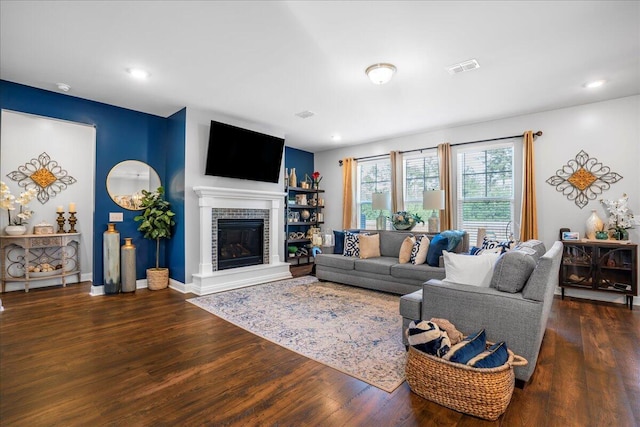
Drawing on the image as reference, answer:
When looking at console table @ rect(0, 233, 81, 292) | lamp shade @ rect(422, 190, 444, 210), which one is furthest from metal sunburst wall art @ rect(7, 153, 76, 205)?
lamp shade @ rect(422, 190, 444, 210)

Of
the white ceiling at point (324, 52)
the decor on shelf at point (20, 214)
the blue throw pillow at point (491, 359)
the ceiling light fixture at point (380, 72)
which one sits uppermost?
the white ceiling at point (324, 52)

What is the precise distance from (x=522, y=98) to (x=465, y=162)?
4.74ft

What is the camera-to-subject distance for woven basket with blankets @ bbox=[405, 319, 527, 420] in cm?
168

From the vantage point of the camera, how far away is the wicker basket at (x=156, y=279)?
15.1 feet

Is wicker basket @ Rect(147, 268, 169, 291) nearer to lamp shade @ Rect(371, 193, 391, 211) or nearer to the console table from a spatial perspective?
the console table

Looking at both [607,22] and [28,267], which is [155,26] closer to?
[607,22]

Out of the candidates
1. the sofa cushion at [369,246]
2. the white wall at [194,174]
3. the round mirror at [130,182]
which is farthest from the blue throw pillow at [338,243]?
the round mirror at [130,182]

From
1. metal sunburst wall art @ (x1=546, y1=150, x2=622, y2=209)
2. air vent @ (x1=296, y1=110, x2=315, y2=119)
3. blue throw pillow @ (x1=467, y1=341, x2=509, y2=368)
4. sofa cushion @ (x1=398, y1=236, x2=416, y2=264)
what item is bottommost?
blue throw pillow @ (x1=467, y1=341, x2=509, y2=368)

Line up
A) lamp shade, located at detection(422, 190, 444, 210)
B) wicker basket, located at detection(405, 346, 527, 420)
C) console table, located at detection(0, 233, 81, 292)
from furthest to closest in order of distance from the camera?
lamp shade, located at detection(422, 190, 444, 210) → console table, located at detection(0, 233, 81, 292) → wicker basket, located at detection(405, 346, 527, 420)

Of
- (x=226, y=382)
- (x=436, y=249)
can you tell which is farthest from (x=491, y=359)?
(x=436, y=249)

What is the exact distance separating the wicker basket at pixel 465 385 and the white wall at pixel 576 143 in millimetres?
3613

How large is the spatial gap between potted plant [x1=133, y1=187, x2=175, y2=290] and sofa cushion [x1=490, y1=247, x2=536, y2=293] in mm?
4367

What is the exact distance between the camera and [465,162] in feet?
17.6

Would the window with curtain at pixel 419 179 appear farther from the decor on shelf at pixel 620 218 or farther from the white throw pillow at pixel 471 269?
the white throw pillow at pixel 471 269
